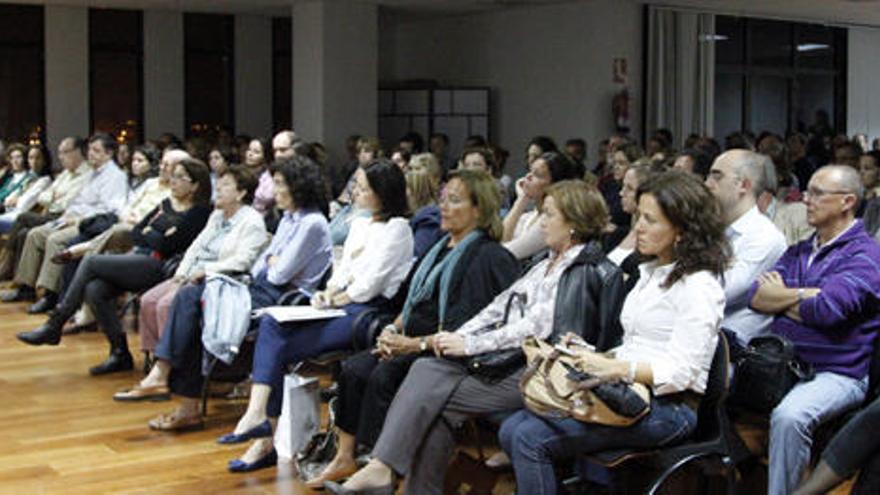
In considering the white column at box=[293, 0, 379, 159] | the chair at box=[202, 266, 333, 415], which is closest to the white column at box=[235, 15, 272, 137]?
Result: the white column at box=[293, 0, 379, 159]

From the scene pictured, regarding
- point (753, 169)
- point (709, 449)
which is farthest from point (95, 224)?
point (709, 449)

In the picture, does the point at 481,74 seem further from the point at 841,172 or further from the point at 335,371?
the point at 841,172

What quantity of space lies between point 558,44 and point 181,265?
31.0 ft

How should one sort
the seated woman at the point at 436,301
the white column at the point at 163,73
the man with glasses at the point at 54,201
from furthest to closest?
the white column at the point at 163,73 → the man with glasses at the point at 54,201 → the seated woman at the point at 436,301

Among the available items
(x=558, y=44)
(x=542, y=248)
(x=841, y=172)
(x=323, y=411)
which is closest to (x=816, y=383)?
(x=841, y=172)

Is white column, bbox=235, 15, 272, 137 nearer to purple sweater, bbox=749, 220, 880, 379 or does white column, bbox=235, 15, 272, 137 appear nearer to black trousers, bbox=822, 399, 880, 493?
purple sweater, bbox=749, 220, 880, 379

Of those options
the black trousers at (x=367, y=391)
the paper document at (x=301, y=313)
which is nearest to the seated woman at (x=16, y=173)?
the paper document at (x=301, y=313)

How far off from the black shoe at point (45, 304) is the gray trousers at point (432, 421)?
558 centimetres

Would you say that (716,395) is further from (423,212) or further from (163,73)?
(163,73)

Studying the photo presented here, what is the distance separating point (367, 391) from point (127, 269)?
111 inches

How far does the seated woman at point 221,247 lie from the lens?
600 centimetres

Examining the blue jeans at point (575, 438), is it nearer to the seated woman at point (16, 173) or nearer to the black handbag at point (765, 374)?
the black handbag at point (765, 374)

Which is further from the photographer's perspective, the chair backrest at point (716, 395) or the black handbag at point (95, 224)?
the black handbag at point (95, 224)

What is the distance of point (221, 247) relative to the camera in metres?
6.20
